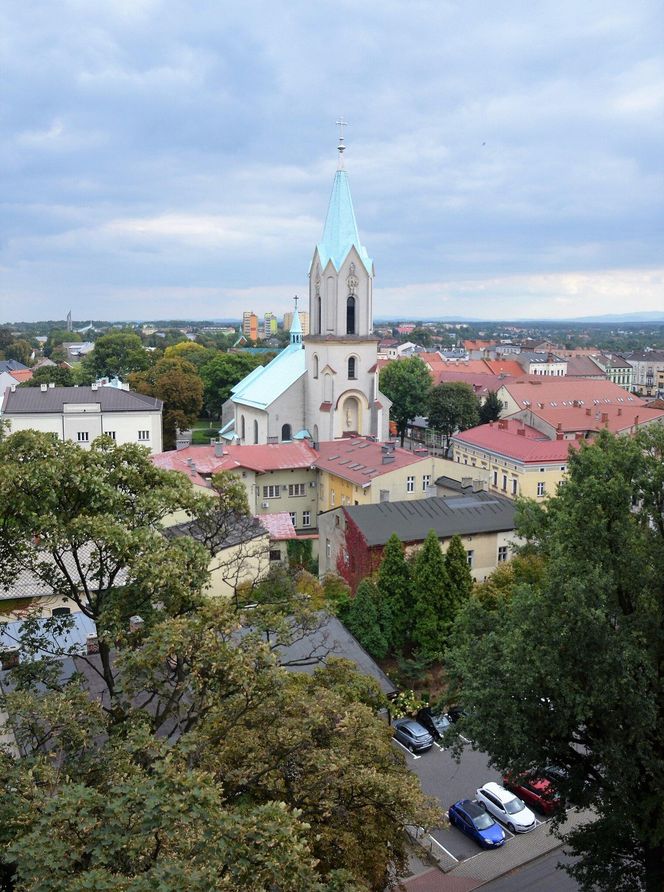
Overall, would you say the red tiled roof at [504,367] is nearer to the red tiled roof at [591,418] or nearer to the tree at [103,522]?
the red tiled roof at [591,418]

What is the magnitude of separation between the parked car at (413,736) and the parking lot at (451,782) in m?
0.20

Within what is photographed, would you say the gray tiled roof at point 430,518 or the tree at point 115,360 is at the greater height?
the tree at point 115,360

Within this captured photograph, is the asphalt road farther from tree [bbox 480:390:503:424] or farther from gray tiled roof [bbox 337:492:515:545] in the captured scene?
tree [bbox 480:390:503:424]

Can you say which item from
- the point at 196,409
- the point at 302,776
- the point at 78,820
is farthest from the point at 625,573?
the point at 196,409

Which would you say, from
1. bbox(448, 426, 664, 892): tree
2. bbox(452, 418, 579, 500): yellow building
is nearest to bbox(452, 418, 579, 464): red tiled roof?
bbox(452, 418, 579, 500): yellow building

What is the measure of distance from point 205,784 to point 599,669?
854 cm

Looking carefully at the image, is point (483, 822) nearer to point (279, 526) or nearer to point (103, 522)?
point (103, 522)

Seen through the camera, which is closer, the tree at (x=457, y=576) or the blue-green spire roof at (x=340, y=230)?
the tree at (x=457, y=576)

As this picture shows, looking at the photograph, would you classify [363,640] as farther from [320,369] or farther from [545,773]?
[320,369]

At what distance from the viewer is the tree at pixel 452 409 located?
2879 inches

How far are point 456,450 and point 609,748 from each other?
4082 cm

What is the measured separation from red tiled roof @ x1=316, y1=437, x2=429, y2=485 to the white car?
737 inches

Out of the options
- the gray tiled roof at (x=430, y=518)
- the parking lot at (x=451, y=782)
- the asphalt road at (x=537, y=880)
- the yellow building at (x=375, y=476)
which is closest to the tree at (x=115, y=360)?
the yellow building at (x=375, y=476)

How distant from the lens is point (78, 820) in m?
7.66
